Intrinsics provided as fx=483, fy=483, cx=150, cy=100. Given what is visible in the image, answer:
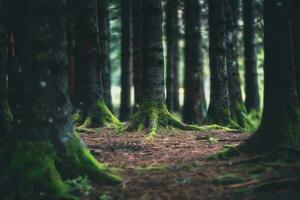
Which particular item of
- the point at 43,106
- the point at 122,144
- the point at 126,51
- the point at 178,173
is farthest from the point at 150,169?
the point at 126,51

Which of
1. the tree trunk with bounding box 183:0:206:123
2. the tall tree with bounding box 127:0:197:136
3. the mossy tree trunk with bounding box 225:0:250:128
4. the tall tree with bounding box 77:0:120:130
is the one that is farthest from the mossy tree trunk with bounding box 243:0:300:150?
the tree trunk with bounding box 183:0:206:123

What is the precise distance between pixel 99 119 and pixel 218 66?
4.59 m

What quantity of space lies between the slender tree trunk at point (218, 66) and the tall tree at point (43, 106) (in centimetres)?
936

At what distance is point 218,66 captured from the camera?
56.0ft

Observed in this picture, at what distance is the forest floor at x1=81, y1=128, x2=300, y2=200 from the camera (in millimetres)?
7828

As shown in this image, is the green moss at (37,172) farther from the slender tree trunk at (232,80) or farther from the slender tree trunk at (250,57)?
the slender tree trunk at (250,57)

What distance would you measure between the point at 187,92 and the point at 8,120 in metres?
12.0

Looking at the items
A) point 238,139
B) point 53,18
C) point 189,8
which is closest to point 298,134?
point 238,139

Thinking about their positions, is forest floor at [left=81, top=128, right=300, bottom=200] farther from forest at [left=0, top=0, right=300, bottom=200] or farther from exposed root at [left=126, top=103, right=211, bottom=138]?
exposed root at [left=126, top=103, right=211, bottom=138]

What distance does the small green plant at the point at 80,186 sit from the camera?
25.4ft

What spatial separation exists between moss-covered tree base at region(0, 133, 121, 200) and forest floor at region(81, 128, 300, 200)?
42cm

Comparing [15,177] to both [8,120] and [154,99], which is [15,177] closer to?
[8,120]

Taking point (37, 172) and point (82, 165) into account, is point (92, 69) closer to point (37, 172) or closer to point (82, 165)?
point (82, 165)

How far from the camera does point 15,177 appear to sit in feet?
26.0
